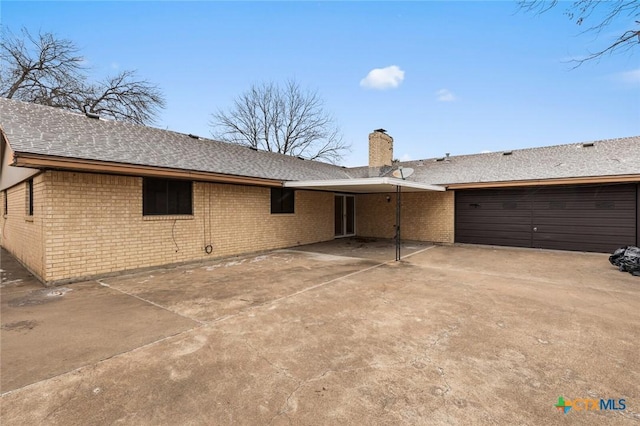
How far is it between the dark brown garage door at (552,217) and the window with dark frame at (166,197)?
10.0 m

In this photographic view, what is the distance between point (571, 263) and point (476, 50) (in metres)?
6.38

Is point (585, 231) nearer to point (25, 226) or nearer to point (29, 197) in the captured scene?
point (29, 197)

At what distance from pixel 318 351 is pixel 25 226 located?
8756mm

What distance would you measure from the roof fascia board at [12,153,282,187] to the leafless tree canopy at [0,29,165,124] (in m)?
13.8

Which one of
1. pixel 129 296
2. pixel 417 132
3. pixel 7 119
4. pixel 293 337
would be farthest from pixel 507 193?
pixel 7 119

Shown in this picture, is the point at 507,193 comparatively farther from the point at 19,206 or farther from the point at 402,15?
the point at 19,206

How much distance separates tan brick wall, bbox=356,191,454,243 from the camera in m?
12.0

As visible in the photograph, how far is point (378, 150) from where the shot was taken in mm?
14953

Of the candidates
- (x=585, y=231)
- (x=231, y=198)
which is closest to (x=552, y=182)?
(x=585, y=231)

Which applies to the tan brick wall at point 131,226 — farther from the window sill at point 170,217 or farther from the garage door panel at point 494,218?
the garage door panel at point 494,218

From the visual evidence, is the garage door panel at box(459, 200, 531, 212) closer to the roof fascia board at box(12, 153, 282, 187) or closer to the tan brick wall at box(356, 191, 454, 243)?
the tan brick wall at box(356, 191, 454, 243)

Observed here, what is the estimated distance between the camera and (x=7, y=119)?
19.6ft

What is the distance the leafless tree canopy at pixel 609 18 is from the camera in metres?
2.79

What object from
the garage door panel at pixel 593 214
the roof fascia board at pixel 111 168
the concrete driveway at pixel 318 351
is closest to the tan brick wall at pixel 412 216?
the garage door panel at pixel 593 214
